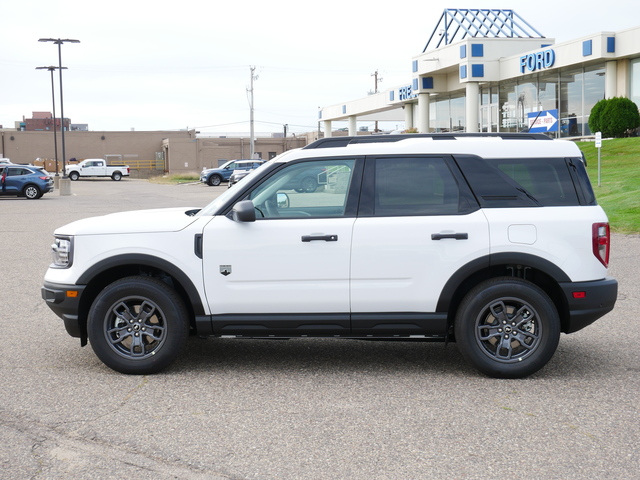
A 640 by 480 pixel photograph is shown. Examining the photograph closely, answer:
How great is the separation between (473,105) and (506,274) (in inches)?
1706

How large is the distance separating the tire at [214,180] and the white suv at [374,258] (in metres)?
49.3

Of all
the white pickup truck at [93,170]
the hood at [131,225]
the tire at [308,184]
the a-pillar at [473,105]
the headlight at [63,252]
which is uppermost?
the a-pillar at [473,105]

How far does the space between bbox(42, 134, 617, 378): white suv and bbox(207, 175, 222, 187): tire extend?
4930cm

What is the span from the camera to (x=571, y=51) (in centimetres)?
4072

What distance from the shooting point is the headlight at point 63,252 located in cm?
630

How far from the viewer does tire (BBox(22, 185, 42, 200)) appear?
124ft

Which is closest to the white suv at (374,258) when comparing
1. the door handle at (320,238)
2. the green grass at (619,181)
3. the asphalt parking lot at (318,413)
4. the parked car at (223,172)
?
the door handle at (320,238)

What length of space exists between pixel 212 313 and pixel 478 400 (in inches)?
82.5

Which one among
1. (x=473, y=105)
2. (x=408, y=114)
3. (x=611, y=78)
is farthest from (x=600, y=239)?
(x=408, y=114)

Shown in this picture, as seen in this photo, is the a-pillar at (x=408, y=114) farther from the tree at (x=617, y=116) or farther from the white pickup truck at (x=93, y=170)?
the white pickup truck at (x=93, y=170)

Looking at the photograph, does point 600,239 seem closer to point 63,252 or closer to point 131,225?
point 131,225

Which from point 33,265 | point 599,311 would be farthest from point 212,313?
point 33,265

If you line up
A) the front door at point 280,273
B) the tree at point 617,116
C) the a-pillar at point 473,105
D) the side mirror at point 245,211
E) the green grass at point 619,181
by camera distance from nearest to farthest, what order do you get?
the side mirror at point 245,211
the front door at point 280,273
the green grass at point 619,181
the tree at point 617,116
the a-pillar at point 473,105

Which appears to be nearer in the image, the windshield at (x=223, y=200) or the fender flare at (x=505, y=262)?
the fender flare at (x=505, y=262)
